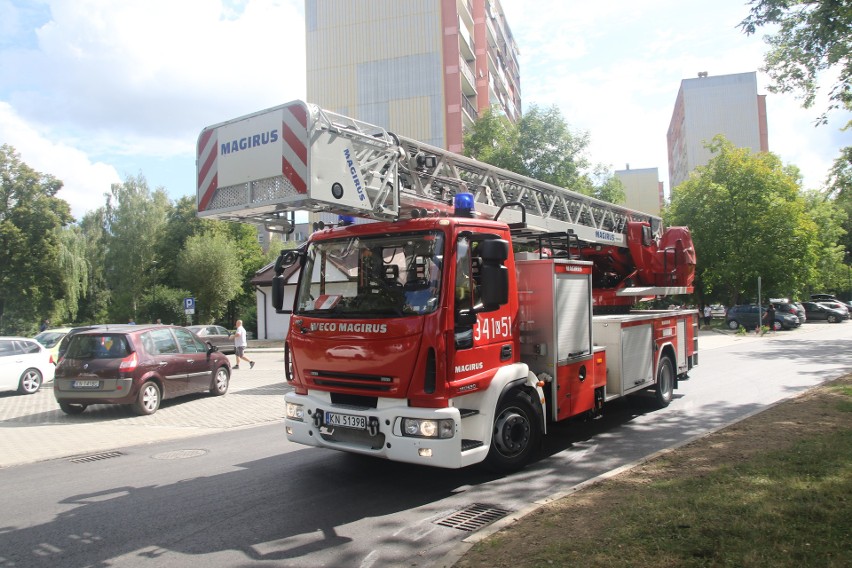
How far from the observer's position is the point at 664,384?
974cm

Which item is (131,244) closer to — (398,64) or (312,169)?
(398,64)

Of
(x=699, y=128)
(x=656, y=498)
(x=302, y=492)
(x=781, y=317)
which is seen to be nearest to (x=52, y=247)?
(x=302, y=492)

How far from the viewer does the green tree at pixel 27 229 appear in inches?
1387

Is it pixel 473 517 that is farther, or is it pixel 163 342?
pixel 163 342

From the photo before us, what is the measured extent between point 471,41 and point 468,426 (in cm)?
4705

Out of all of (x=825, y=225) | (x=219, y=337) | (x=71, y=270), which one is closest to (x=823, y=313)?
(x=825, y=225)

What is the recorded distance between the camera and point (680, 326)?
10.6 metres

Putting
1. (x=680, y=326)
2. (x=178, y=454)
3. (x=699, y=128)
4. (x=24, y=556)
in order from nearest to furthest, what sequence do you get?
(x=24, y=556)
(x=178, y=454)
(x=680, y=326)
(x=699, y=128)

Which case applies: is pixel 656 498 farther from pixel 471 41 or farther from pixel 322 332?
pixel 471 41

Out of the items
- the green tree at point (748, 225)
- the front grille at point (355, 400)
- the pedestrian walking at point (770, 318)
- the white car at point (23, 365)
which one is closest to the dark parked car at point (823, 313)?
the green tree at point (748, 225)

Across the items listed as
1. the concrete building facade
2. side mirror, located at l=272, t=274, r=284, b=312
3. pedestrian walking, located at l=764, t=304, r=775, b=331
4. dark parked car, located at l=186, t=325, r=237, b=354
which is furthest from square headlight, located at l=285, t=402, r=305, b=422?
the concrete building facade

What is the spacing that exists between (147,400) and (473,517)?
8156 millimetres

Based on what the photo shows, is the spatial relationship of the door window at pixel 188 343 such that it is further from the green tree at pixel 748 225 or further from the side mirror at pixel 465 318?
the green tree at pixel 748 225

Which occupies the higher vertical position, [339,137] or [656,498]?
[339,137]
